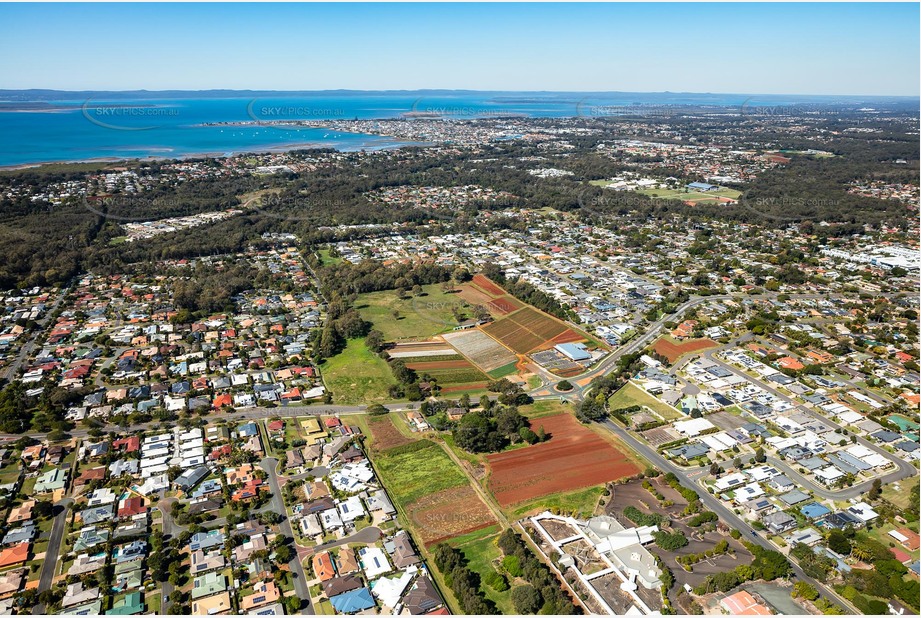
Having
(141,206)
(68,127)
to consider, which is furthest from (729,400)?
(68,127)

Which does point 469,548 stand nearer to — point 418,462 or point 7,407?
point 418,462

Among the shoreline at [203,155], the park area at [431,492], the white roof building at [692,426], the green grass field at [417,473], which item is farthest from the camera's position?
the shoreline at [203,155]

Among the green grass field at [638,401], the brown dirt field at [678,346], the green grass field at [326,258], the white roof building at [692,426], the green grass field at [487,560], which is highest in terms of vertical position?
the green grass field at [326,258]

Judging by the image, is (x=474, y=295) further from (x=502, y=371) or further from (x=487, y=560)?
(x=487, y=560)

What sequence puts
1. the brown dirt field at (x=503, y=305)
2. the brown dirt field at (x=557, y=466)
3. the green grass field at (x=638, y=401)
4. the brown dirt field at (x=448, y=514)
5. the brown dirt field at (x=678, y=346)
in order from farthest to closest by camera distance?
the brown dirt field at (x=503, y=305) → the brown dirt field at (x=678, y=346) → the green grass field at (x=638, y=401) → the brown dirt field at (x=557, y=466) → the brown dirt field at (x=448, y=514)

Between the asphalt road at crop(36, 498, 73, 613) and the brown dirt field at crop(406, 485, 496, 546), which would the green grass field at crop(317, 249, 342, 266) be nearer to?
the asphalt road at crop(36, 498, 73, 613)

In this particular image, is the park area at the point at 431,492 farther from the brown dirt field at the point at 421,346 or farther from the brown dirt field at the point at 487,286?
the brown dirt field at the point at 487,286

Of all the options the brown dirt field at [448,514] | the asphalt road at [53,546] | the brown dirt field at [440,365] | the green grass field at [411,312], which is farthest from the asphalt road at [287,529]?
the green grass field at [411,312]

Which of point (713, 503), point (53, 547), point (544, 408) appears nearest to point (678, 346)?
point (544, 408)
